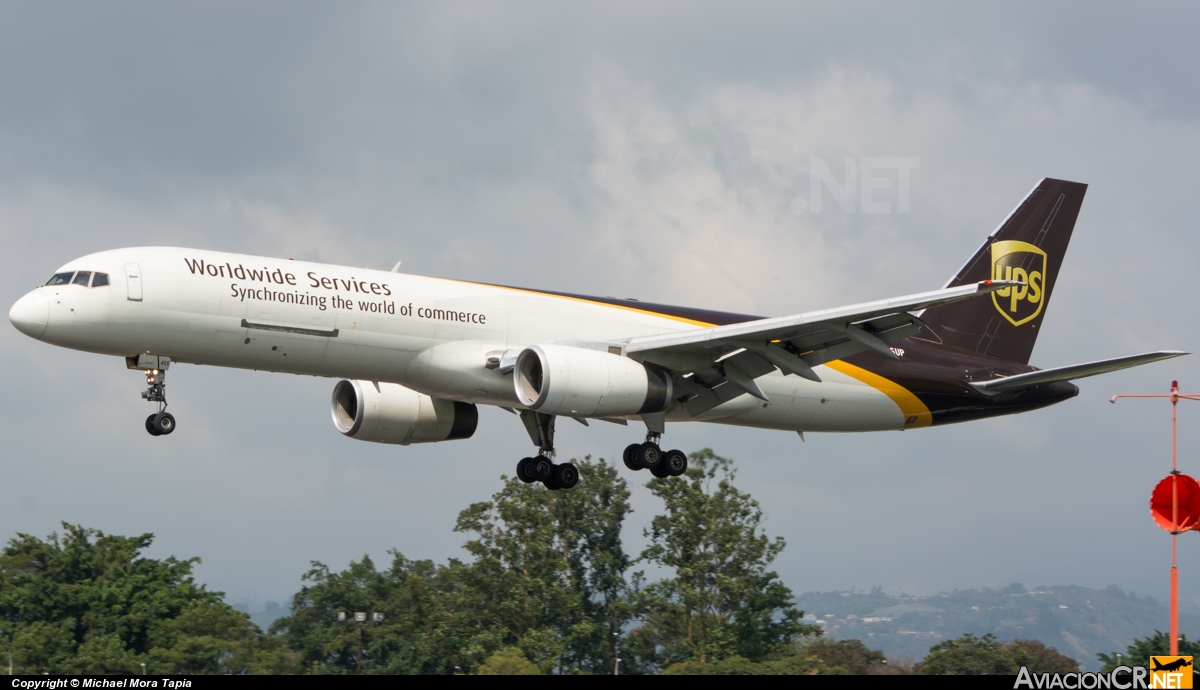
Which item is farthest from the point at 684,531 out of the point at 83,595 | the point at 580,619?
the point at 83,595

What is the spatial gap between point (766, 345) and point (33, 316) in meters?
16.1

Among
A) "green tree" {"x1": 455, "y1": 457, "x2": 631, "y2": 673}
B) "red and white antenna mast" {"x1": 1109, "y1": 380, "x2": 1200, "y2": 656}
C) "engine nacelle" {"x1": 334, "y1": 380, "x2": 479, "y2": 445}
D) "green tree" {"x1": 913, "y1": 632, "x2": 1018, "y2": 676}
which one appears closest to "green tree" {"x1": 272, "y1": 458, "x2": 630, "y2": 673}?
"green tree" {"x1": 455, "y1": 457, "x2": 631, "y2": 673}

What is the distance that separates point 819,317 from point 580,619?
2158 inches

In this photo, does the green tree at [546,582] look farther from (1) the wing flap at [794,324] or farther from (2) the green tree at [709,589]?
(1) the wing flap at [794,324]

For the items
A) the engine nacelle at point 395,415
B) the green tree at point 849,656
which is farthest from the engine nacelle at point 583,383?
the green tree at point 849,656

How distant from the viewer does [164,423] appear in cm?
2941

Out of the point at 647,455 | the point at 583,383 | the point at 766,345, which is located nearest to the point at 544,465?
the point at 647,455

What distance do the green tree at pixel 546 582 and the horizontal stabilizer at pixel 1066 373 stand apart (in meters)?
41.6

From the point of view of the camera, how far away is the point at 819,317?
2906 cm

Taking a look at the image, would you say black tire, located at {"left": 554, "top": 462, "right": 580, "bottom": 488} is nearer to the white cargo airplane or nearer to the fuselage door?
the white cargo airplane

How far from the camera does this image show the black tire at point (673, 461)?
111ft

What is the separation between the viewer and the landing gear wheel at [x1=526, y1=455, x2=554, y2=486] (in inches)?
1379

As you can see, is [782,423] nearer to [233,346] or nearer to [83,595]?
[233,346]

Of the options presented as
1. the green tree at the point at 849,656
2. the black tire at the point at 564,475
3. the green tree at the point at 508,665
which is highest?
the black tire at the point at 564,475
